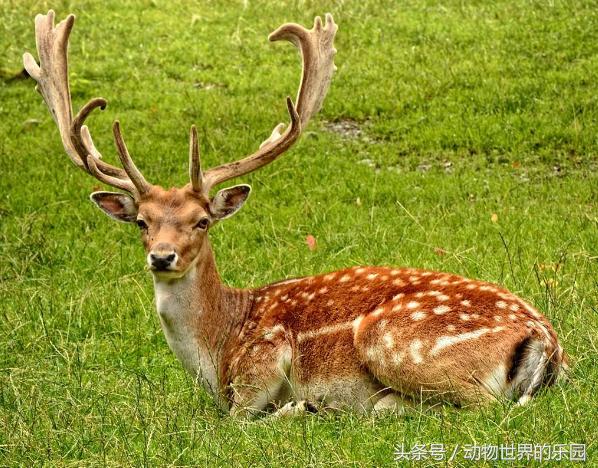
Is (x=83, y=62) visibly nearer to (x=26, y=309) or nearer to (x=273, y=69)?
(x=273, y=69)

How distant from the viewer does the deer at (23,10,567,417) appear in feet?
19.7

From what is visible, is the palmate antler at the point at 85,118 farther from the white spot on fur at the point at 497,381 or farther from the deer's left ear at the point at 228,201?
the white spot on fur at the point at 497,381

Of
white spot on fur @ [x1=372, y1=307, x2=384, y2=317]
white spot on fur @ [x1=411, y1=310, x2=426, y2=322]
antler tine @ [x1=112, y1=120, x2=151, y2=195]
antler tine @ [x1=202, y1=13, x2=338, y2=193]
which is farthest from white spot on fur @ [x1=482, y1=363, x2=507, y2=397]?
antler tine @ [x1=112, y1=120, x2=151, y2=195]

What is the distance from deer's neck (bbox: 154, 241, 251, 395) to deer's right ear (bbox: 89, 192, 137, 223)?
1.61 feet

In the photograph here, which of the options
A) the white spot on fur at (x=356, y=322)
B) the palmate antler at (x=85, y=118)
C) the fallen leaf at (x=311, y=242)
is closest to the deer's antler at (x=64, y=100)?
the palmate antler at (x=85, y=118)

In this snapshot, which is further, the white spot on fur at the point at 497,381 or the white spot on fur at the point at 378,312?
the white spot on fur at the point at 378,312

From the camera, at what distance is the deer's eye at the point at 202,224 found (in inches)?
264

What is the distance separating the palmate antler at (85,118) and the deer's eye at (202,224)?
32 cm

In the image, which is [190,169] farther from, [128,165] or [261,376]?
[261,376]

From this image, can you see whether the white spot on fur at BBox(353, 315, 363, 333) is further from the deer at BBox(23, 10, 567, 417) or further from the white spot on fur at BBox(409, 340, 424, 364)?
the white spot on fur at BBox(409, 340, 424, 364)

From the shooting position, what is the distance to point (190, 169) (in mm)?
6777

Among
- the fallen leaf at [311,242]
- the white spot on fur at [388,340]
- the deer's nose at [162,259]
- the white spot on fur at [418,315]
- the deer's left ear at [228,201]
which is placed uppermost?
the deer's left ear at [228,201]

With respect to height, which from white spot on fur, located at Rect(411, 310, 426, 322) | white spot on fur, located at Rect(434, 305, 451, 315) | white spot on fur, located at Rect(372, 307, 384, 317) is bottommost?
white spot on fur, located at Rect(372, 307, 384, 317)

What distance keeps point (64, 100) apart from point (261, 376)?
2.23 m
